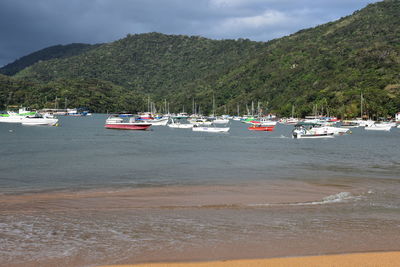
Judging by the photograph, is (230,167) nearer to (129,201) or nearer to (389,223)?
(129,201)

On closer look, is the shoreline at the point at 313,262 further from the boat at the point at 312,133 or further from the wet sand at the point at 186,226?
the boat at the point at 312,133

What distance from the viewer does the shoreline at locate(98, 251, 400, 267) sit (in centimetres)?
932

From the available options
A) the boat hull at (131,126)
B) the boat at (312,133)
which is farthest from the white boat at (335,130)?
the boat hull at (131,126)

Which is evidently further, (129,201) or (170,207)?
(129,201)

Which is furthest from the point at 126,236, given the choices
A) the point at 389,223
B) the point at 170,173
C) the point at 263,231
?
the point at 170,173

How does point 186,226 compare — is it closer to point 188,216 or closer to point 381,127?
point 188,216

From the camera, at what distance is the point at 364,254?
9.98 metres

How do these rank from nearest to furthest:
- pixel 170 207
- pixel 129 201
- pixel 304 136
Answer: pixel 170 207, pixel 129 201, pixel 304 136

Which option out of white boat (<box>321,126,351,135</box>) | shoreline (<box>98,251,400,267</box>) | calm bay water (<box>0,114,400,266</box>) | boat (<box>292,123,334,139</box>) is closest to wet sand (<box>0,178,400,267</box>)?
calm bay water (<box>0,114,400,266</box>)

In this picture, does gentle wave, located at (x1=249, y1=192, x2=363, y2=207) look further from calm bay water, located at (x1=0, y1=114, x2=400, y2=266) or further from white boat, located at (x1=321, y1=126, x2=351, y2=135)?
white boat, located at (x1=321, y1=126, x2=351, y2=135)

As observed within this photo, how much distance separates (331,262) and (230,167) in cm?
2188

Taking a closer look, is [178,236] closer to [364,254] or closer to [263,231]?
[263,231]

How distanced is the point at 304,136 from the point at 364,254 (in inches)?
2533

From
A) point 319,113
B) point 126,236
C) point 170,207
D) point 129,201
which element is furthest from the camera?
point 319,113
